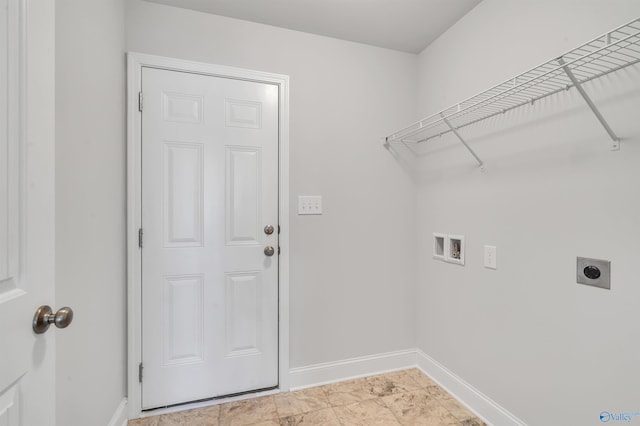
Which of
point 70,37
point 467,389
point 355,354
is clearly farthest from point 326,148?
point 467,389

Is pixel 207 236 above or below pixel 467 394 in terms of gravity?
above

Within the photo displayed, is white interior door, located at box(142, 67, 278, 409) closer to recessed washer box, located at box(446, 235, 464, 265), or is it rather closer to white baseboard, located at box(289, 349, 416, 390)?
white baseboard, located at box(289, 349, 416, 390)

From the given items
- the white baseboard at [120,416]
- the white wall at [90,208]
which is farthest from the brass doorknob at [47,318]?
the white baseboard at [120,416]

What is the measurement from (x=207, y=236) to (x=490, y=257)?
1616mm

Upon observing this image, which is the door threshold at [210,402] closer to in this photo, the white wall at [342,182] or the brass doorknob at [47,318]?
the white wall at [342,182]

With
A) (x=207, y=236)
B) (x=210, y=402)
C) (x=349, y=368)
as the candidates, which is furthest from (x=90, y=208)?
(x=349, y=368)

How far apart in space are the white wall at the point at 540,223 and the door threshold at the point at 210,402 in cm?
116

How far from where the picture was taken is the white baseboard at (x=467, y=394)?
4.90 feet

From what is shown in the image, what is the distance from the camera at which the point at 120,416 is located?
1.51m

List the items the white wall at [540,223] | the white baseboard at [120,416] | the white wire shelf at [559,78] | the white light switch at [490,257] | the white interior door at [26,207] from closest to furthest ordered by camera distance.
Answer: the white interior door at [26,207], the white wire shelf at [559,78], the white wall at [540,223], the white baseboard at [120,416], the white light switch at [490,257]

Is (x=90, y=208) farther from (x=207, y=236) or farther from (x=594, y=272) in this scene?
(x=594, y=272)

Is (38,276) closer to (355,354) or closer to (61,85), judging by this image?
(61,85)

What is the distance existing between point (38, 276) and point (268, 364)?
1.44 meters

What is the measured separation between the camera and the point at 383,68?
6.81ft
